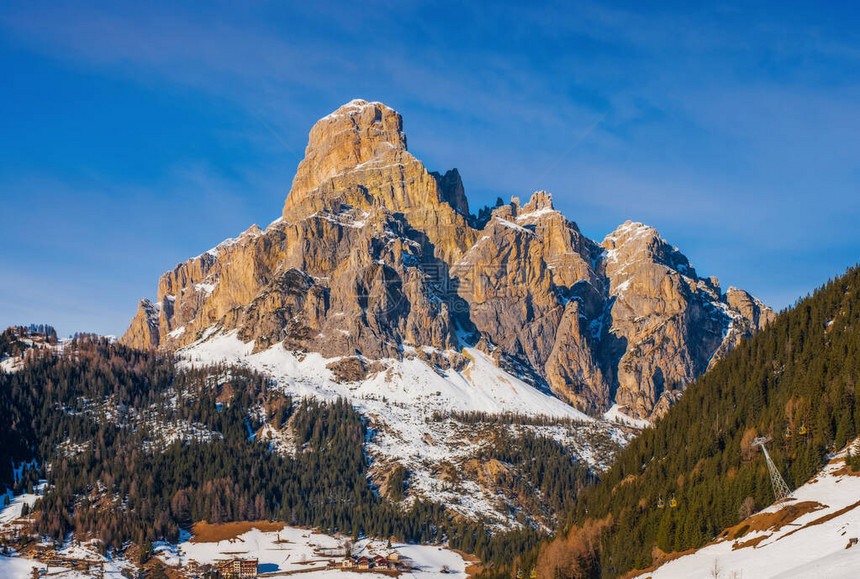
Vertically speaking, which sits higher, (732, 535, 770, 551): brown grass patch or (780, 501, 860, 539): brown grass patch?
(780, 501, 860, 539): brown grass patch

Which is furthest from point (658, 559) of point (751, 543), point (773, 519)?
point (773, 519)

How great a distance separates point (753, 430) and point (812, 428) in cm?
1536

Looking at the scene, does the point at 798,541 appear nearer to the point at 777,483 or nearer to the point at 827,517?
the point at 827,517

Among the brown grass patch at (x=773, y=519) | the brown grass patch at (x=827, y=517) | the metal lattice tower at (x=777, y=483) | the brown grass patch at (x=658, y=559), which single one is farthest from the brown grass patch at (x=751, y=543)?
the brown grass patch at (x=658, y=559)

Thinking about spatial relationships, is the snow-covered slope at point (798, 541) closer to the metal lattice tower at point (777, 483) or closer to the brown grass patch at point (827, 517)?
the brown grass patch at point (827, 517)

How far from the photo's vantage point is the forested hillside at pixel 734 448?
150 m

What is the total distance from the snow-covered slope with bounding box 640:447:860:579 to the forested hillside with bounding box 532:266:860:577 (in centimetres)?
496

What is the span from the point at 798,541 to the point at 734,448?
167 ft

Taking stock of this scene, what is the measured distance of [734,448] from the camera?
557ft

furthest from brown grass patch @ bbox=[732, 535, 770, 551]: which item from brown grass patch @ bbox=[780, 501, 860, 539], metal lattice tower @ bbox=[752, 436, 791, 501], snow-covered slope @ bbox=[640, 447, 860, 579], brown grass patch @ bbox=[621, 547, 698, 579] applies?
brown grass patch @ bbox=[621, 547, 698, 579]

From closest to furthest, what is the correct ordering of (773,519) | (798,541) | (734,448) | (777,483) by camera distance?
(798,541), (773,519), (777,483), (734,448)

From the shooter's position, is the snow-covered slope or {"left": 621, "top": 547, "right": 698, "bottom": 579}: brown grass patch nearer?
the snow-covered slope

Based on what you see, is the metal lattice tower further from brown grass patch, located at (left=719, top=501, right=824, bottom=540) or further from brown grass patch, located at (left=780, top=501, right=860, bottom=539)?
brown grass patch, located at (left=780, top=501, right=860, bottom=539)

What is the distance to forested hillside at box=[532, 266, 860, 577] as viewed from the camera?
14988 centimetres
